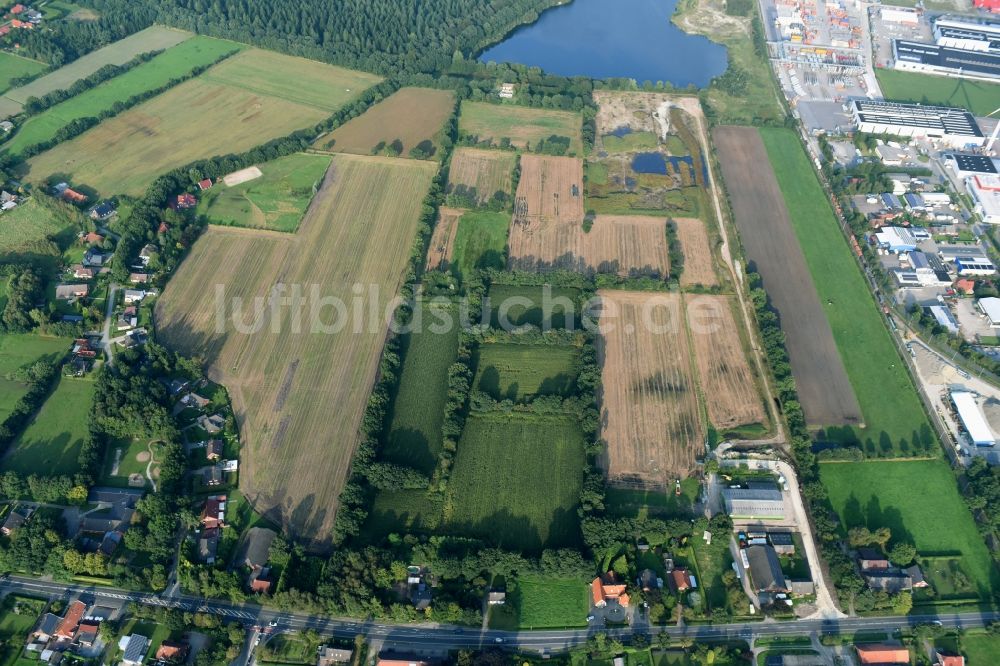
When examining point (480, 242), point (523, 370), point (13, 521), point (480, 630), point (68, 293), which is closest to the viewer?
point (480, 630)

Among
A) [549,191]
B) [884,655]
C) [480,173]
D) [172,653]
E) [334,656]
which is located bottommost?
[172,653]

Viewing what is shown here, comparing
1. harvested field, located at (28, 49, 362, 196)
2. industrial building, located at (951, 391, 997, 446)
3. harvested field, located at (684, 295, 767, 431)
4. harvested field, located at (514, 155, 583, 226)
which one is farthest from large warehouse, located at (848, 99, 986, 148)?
harvested field, located at (28, 49, 362, 196)

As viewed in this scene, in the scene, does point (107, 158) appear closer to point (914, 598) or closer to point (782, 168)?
point (782, 168)

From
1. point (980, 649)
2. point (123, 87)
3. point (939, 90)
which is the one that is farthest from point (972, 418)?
point (123, 87)

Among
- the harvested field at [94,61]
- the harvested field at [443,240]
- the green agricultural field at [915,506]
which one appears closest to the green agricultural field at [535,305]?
the harvested field at [443,240]

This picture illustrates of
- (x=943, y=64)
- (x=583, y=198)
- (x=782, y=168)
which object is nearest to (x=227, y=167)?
(x=583, y=198)

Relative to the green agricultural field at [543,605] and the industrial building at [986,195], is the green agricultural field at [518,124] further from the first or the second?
the green agricultural field at [543,605]

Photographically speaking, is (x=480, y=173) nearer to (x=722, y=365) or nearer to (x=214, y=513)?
(x=722, y=365)
